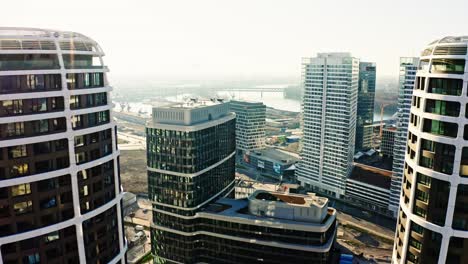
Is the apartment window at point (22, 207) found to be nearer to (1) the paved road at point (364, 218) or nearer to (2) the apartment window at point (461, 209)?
(2) the apartment window at point (461, 209)

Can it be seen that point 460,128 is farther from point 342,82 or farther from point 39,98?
point 342,82

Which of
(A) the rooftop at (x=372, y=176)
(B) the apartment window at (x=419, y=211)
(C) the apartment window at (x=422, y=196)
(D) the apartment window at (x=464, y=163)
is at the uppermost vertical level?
(D) the apartment window at (x=464, y=163)

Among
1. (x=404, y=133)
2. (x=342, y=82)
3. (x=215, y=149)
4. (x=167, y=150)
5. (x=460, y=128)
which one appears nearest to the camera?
(x=460, y=128)

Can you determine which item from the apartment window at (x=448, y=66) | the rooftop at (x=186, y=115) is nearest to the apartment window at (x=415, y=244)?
the apartment window at (x=448, y=66)

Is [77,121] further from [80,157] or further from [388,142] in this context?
[388,142]

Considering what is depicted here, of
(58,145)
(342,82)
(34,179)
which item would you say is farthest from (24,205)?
(342,82)

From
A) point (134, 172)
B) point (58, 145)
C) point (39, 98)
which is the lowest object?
point (134, 172)
